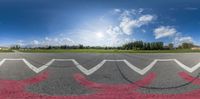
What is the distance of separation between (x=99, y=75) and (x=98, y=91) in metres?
0.99

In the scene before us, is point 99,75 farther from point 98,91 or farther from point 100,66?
point 98,91

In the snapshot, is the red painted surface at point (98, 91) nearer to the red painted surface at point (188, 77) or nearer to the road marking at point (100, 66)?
the red painted surface at point (188, 77)

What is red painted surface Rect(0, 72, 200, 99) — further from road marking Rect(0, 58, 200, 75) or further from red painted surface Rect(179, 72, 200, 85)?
road marking Rect(0, 58, 200, 75)

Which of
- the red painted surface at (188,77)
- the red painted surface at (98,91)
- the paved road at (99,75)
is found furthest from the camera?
the red painted surface at (188,77)

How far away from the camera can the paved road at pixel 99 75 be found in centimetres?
629

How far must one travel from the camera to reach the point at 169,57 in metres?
7.64

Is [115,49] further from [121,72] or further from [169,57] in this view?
[169,57]

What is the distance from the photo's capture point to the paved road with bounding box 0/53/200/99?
20.6ft

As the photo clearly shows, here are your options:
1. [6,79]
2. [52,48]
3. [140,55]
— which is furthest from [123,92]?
[6,79]

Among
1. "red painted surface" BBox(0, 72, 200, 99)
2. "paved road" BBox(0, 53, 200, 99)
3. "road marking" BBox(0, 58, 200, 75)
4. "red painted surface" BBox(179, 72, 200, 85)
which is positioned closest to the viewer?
"red painted surface" BBox(0, 72, 200, 99)

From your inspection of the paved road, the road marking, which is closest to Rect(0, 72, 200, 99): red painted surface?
the paved road

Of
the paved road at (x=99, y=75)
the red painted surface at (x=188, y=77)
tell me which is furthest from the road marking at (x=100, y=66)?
the red painted surface at (x=188, y=77)

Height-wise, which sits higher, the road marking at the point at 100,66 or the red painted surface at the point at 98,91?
the road marking at the point at 100,66

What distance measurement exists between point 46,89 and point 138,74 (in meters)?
3.11
